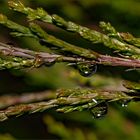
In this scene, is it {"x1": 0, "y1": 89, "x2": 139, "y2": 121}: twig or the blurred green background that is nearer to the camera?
{"x1": 0, "y1": 89, "x2": 139, "y2": 121}: twig

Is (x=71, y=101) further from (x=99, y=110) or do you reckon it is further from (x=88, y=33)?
(x=88, y=33)

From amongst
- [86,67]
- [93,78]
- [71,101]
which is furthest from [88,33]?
[93,78]

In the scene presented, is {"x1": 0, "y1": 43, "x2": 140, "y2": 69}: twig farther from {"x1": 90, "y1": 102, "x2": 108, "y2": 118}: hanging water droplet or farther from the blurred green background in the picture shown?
the blurred green background

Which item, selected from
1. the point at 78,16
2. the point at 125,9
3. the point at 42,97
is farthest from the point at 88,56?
the point at 78,16

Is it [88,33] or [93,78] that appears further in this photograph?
[93,78]

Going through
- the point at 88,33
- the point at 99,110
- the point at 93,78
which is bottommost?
A: the point at 99,110

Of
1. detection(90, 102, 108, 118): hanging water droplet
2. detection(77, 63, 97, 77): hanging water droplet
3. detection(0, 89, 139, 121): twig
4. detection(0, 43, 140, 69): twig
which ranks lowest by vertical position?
detection(90, 102, 108, 118): hanging water droplet

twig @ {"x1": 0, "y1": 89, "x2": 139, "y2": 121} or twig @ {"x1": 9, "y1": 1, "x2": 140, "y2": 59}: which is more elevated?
twig @ {"x1": 9, "y1": 1, "x2": 140, "y2": 59}

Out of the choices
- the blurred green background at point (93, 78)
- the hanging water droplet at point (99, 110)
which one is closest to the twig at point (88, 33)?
the hanging water droplet at point (99, 110)

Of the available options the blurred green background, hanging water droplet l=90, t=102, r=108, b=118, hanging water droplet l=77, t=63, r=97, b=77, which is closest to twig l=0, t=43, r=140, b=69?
hanging water droplet l=77, t=63, r=97, b=77

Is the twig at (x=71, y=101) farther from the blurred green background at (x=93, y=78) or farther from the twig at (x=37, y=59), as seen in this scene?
the blurred green background at (x=93, y=78)

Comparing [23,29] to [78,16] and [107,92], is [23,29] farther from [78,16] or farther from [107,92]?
[78,16]
